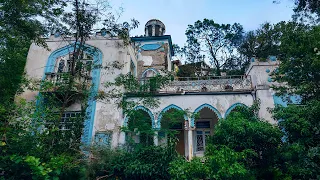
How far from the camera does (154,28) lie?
60.2 feet

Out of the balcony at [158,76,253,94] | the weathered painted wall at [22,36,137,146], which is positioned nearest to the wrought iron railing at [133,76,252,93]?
the balcony at [158,76,253,94]

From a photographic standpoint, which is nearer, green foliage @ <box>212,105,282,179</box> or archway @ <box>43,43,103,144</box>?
green foliage @ <box>212,105,282,179</box>

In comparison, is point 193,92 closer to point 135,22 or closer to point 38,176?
point 135,22

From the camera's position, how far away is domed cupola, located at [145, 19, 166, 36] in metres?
18.2

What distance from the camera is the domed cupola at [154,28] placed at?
18250 millimetres

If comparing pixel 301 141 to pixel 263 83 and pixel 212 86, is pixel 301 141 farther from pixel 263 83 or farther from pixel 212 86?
pixel 212 86

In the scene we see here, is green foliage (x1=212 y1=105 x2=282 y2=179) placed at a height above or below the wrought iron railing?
below

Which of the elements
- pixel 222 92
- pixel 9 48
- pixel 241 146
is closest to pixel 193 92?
pixel 222 92

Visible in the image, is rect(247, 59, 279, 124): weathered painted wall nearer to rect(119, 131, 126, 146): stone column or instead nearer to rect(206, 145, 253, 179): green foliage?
rect(206, 145, 253, 179): green foliage

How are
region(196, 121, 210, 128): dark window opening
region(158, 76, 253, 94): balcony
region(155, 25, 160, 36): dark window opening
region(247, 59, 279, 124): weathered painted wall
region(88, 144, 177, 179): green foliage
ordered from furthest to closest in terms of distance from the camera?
1. region(155, 25, 160, 36): dark window opening
2. region(196, 121, 210, 128): dark window opening
3. region(158, 76, 253, 94): balcony
4. region(247, 59, 279, 124): weathered painted wall
5. region(88, 144, 177, 179): green foliage

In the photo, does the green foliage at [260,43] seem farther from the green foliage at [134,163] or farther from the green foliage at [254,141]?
the green foliage at [134,163]

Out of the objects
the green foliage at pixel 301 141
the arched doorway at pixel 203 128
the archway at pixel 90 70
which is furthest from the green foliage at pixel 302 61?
the archway at pixel 90 70

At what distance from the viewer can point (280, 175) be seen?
7602mm

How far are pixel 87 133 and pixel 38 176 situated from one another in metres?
5.20
